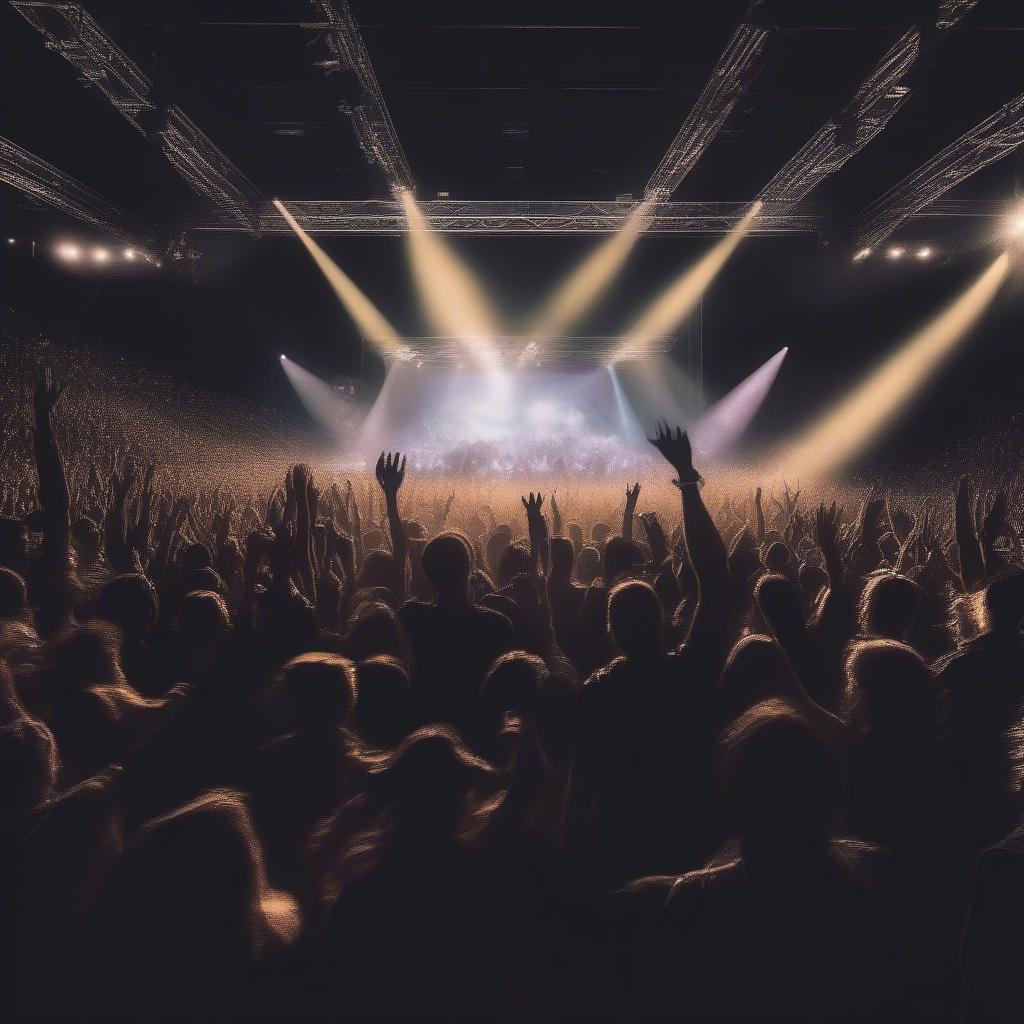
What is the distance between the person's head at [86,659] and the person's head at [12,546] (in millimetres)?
1166

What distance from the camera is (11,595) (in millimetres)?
2189

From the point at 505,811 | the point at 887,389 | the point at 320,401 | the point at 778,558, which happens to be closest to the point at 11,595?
the point at 505,811

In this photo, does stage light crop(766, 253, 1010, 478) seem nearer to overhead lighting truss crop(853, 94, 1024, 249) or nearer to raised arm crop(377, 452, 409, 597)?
overhead lighting truss crop(853, 94, 1024, 249)

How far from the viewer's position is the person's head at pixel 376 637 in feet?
6.66

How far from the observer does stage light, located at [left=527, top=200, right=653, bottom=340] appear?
10.7 meters

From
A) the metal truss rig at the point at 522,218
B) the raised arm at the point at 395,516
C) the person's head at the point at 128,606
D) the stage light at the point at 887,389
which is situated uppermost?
the metal truss rig at the point at 522,218

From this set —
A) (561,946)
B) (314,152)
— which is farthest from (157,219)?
(561,946)

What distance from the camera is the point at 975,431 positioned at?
10.3 meters

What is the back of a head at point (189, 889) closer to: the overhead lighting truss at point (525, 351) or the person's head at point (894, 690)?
the person's head at point (894, 690)

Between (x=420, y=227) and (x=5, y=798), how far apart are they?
36.3 feet

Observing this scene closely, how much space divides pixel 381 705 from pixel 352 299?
47.8 ft

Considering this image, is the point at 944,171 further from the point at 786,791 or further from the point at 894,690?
the point at 786,791

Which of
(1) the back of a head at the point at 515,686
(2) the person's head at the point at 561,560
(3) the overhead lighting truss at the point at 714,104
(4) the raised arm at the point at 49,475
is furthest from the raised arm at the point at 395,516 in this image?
(3) the overhead lighting truss at the point at 714,104

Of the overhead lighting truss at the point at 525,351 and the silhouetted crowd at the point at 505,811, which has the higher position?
the overhead lighting truss at the point at 525,351
